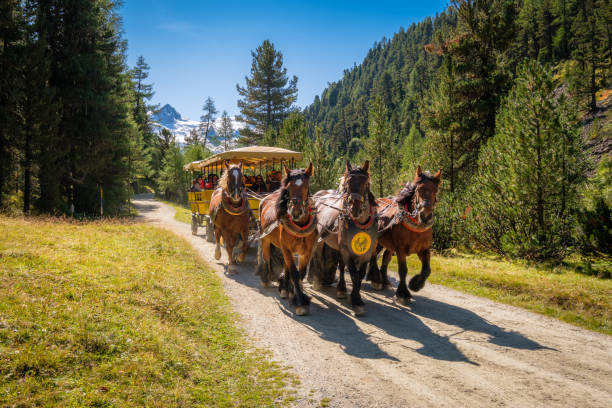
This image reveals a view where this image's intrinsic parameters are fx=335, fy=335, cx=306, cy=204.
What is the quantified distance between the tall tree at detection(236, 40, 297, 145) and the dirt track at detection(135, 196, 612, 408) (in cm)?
3481

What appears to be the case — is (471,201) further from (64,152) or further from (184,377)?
(64,152)

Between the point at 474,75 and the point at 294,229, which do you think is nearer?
the point at 294,229

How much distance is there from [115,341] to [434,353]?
13.2ft

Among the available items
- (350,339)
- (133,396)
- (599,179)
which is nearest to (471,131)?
(599,179)

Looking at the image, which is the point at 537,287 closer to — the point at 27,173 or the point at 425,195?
the point at 425,195

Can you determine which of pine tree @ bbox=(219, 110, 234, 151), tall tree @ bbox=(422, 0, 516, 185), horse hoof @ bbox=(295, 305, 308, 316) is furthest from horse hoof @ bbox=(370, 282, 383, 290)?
pine tree @ bbox=(219, 110, 234, 151)

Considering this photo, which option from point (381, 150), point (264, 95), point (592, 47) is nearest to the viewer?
point (381, 150)

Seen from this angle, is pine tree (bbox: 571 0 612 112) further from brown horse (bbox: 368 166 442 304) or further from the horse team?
the horse team

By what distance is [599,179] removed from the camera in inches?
378

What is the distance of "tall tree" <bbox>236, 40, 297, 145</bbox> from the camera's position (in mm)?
39281

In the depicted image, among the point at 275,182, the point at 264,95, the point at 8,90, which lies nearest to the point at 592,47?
the point at 264,95

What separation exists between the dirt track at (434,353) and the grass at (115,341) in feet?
1.75

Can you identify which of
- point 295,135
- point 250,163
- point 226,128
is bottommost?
point 250,163

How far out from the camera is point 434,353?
14.8 ft
